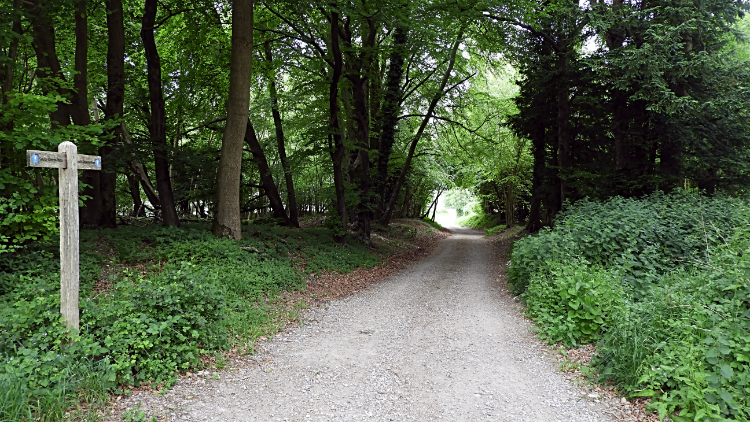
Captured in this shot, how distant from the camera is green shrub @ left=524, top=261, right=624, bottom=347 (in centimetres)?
566

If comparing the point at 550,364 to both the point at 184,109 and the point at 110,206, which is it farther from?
the point at 184,109

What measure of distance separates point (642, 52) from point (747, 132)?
3856 mm

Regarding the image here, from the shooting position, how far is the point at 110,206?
36.1 ft

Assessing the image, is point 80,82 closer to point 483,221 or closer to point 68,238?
point 68,238

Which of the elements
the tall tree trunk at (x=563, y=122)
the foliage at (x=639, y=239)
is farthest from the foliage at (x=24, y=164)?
the tall tree trunk at (x=563, y=122)

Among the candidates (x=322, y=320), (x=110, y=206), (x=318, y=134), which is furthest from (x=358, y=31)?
(x=322, y=320)

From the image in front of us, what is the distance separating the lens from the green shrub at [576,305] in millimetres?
5664

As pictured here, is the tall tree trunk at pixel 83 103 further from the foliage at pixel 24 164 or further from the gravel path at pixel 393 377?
the gravel path at pixel 393 377

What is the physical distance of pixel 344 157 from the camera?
15219 millimetres

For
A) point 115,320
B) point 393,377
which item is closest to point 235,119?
point 115,320

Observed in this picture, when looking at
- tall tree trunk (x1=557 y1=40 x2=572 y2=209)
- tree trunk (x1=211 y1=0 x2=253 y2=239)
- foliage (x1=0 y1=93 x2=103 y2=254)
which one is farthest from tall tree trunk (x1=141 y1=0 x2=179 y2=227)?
tall tree trunk (x1=557 y1=40 x2=572 y2=209)

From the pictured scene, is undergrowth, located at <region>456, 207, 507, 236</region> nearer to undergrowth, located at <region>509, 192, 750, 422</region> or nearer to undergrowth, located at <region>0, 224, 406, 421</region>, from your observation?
undergrowth, located at <region>509, 192, 750, 422</region>

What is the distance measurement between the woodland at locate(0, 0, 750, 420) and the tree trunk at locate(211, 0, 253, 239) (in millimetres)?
47

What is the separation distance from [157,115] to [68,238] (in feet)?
25.5
